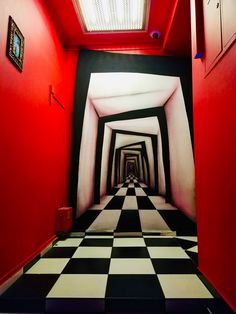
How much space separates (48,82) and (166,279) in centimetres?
254

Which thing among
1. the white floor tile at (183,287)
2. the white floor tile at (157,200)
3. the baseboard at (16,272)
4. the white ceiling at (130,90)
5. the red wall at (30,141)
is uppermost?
the white ceiling at (130,90)

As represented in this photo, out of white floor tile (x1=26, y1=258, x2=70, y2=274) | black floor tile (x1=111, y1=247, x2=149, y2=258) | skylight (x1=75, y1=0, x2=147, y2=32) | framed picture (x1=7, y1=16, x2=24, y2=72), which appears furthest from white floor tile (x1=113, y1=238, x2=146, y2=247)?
skylight (x1=75, y1=0, x2=147, y2=32)

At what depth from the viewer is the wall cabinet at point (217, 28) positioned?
4.64 ft

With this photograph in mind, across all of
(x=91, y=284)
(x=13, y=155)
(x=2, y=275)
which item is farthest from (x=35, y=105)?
(x=91, y=284)

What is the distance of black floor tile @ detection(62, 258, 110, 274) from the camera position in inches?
77.2

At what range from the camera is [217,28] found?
1.60 metres

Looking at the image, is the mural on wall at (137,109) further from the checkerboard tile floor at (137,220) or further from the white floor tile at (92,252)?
the white floor tile at (92,252)

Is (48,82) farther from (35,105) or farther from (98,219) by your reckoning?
(98,219)

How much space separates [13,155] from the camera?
5.99ft

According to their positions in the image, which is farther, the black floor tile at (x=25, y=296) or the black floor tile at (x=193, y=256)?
the black floor tile at (x=193, y=256)

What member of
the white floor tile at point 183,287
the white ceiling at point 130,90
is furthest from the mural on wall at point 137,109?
the white floor tile at point 183,287

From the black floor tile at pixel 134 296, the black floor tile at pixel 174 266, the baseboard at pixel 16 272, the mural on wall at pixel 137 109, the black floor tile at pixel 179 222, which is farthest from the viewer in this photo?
the mural on wall at pixel 137 109

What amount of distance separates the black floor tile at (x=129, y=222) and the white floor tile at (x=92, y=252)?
0.62 meters

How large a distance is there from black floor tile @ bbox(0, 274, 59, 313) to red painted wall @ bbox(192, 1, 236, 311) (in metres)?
1.32
